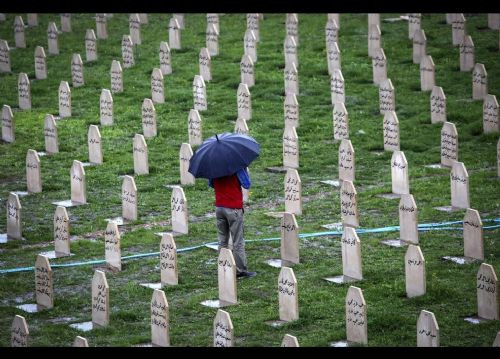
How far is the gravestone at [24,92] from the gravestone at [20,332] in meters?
11.0

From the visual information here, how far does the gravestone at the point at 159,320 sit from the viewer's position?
13.9 metres

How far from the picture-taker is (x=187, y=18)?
2992 centimetres

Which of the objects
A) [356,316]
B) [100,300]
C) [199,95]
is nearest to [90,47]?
[199,95]

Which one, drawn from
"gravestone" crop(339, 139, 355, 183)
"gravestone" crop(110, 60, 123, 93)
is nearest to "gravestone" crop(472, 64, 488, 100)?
"gravestone" crop(339, 139, 355, 183)

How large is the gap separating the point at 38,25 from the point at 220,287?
1622 centimetres

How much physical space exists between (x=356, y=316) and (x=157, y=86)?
36.3 ft

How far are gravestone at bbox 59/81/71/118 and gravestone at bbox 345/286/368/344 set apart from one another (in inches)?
429

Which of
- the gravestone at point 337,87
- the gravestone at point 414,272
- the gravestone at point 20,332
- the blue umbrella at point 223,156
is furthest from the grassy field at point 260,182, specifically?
the blue umbrella at point 223,156

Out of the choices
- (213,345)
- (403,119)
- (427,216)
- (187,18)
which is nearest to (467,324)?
(213,345)

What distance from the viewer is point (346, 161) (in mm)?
19484

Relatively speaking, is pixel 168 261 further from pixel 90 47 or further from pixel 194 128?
pixel 90 47

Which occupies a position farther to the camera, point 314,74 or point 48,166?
point 314,74
